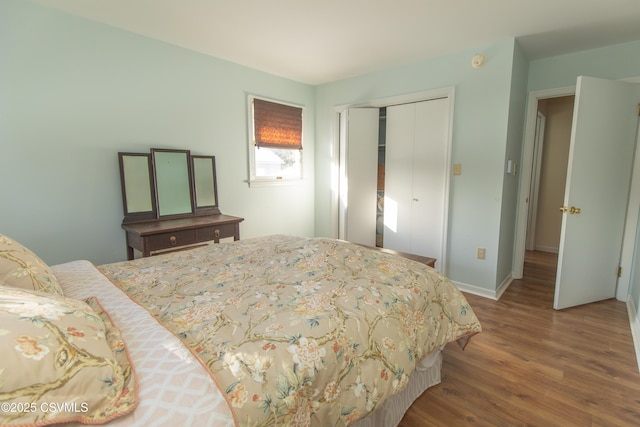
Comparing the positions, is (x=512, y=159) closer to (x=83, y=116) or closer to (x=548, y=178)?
(x=548, y=178)

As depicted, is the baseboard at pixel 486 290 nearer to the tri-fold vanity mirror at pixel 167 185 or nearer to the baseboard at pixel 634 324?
the baseboard at pixel 634 324

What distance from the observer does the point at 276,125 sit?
3.89 meters

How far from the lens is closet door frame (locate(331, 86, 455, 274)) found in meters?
3.21

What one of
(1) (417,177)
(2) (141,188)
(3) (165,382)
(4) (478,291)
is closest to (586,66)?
(1) (417,177)

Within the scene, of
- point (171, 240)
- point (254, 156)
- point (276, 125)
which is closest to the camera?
point (171, 240)

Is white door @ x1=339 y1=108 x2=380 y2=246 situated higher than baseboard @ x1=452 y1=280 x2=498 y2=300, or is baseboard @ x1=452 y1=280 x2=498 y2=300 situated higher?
white door @ x1=339 y1=108 x2=380 y2=246

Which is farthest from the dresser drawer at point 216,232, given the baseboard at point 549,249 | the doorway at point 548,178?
the baseboard at point 549,249

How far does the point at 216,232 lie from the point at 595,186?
3.49 m

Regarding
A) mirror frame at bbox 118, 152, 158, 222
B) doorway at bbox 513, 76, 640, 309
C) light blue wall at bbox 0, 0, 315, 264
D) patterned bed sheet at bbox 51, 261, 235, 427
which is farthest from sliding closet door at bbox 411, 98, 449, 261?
patterned bed sheet at bbox 51, 261, 235, 427

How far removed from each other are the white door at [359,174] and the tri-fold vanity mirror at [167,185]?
1614 mm

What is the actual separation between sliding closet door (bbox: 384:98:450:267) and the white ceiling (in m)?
0.65

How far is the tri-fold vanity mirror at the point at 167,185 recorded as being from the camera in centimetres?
271

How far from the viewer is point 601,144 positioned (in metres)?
2.68

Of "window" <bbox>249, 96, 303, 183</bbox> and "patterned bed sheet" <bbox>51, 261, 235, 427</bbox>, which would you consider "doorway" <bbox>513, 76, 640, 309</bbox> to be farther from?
"patterned bed sheet" <bbox>51, 261, 235, 427</bbox>
